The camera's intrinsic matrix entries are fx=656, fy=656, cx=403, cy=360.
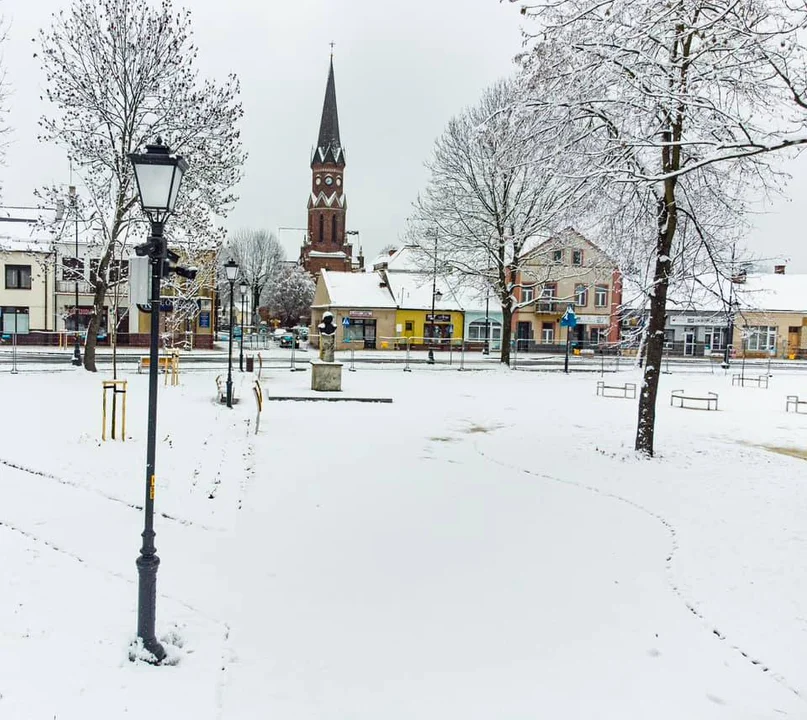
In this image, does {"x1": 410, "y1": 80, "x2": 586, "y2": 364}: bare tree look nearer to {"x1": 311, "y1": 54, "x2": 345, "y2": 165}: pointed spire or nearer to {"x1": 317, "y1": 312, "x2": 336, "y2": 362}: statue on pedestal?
{"x1": 317, "y1": 312, "x2": 336, "y2": 362}: statue on pedestal

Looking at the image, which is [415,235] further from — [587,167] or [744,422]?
[587,167]

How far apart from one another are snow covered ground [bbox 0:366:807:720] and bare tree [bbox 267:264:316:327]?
5492cm

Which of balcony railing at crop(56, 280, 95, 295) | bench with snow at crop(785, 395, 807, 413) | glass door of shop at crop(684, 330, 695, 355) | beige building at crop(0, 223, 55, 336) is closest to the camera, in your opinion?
bench with snow at crop(785, 395, 807, 413)

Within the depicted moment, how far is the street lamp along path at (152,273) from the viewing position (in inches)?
190

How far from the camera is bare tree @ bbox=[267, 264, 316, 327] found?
67.2 meters

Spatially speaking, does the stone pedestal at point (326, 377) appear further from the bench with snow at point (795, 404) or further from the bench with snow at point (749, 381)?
the bench with snow at point (749, 381)

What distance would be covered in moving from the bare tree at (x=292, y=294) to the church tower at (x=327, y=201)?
39.0 feet

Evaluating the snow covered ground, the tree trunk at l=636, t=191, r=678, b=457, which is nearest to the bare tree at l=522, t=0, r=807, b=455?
the tree trunk at l=636, t=191, r=678, b=457

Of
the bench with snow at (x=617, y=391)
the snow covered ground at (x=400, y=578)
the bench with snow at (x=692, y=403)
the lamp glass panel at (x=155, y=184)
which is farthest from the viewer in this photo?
the bench with snow at (x=617, y=391)

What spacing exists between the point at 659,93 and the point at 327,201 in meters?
77.2

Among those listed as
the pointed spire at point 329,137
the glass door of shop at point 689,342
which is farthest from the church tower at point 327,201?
the glass door of shop at point 689,342

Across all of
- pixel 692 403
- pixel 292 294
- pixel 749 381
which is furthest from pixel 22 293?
pixel 749 381

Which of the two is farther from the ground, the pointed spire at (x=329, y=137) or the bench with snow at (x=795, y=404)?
the pointed spire at (x=329, y=137)

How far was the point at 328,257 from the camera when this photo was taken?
81.5 m
